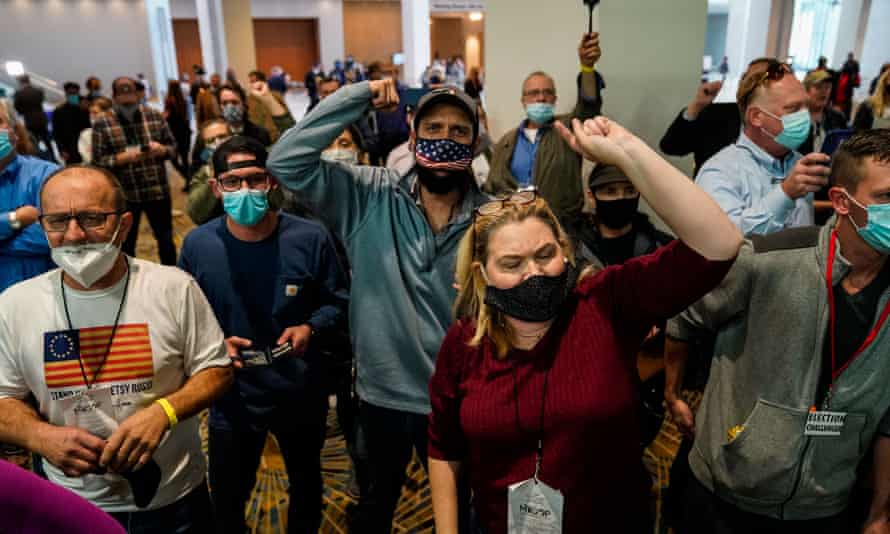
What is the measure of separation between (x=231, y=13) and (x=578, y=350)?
55.0 feet

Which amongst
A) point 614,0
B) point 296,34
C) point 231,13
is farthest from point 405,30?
point 296,34

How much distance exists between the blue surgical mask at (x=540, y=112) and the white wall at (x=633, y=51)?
1040mm

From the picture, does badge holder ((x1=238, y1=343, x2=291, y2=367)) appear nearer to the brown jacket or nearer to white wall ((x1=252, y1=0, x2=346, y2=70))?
the brown jacket

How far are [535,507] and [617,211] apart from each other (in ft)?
5.56

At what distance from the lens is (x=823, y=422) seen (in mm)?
1567

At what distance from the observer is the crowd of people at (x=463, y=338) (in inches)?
55.1

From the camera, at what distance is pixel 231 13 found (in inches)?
621

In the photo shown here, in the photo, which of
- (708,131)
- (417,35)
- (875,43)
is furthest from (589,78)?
(875,43)

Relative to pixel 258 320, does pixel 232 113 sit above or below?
above

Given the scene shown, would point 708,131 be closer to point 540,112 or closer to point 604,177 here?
point 540,112

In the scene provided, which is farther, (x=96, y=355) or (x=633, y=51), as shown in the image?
(x=633, y=51)

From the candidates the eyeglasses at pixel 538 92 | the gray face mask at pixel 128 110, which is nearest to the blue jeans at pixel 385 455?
the eyeglasses at pixel 538 92

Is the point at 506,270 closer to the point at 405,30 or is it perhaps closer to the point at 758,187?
the point at 758,187

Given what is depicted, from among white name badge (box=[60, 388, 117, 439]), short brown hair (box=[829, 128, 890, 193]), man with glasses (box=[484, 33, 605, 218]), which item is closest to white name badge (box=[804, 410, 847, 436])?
short brown hair (box=[829, 128, 890, 193])
